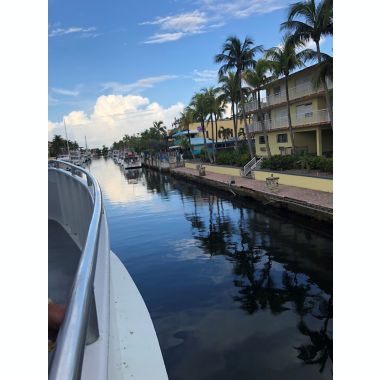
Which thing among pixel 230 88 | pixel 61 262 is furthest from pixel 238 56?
pixel 61 262

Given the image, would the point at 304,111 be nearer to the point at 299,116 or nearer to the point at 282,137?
the point at 299,116

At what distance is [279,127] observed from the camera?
38.9 meters

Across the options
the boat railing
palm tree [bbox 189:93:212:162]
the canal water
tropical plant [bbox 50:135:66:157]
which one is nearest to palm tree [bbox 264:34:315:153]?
the canal water

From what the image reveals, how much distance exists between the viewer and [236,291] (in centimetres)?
1270

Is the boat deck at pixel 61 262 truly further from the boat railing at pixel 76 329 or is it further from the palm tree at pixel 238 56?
the palm tree at pixel 238 56

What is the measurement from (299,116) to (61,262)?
33935 millimetres

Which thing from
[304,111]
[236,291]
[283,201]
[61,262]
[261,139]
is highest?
[304,111]

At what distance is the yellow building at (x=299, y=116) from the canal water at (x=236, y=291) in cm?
1372

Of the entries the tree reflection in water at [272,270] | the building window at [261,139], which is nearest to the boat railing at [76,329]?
the tree reflection in water at [272,270]

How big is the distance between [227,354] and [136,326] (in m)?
6.30

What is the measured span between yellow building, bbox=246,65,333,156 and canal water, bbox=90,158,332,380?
1372cm

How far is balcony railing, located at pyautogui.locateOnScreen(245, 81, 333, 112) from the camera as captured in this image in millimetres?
33781
